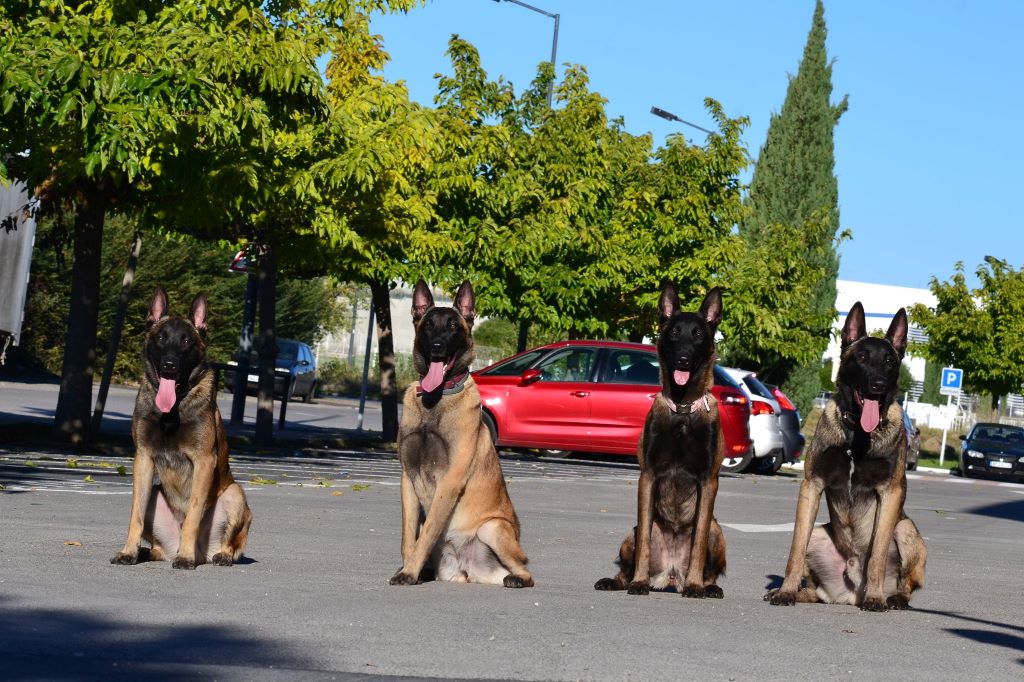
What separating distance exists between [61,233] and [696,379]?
12.9 metres

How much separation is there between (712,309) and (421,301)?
1.62m

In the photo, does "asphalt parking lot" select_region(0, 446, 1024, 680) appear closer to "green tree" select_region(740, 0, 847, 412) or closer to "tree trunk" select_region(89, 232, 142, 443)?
"tree trunk" select_region(89, 232, 142, 443)

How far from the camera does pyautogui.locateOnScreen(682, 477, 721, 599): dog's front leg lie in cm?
757

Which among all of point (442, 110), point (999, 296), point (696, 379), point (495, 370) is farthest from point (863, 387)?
point (999, 296)

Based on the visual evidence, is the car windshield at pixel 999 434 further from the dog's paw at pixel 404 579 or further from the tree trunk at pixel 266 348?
the dog's paw at pixel 404 579

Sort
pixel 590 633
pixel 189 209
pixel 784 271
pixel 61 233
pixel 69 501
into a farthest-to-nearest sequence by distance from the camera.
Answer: pixel 784 271 → pixel 61 233 → pixel 189 209 → pixel 69 501 → pixel 590 633

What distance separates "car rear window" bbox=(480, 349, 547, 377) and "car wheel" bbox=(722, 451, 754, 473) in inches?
141

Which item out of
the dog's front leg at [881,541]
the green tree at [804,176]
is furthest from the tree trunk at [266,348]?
the green tree at [804,176]

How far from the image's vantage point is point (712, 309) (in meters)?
8.09

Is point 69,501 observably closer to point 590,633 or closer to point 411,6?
point 590,633

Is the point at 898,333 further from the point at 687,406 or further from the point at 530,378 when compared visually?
the point at 530,378

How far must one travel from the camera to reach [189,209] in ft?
56.7

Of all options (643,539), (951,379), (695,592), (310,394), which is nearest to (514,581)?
(643,539)

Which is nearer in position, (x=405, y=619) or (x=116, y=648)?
(x=116, y=648)
